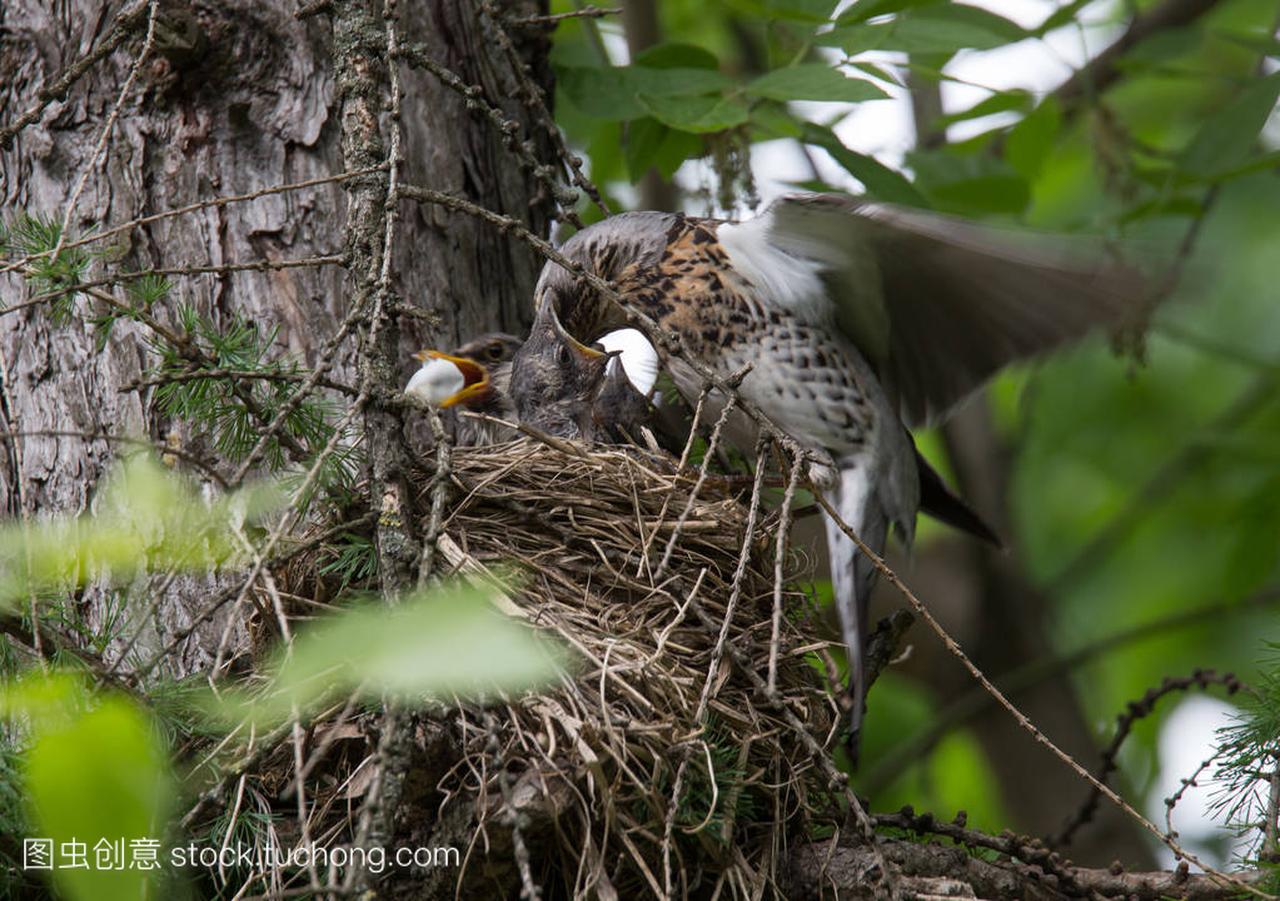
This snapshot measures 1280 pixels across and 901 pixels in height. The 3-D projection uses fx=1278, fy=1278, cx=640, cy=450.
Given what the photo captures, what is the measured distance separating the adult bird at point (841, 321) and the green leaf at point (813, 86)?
0.75 feet

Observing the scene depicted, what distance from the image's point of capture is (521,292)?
343cm

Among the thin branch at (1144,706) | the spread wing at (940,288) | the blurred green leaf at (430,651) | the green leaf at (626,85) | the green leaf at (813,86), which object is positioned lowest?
the thin branch at (1144,706)

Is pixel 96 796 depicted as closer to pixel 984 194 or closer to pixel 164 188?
pixel 164 188

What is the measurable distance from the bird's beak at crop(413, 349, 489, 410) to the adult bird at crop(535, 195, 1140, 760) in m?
0.26

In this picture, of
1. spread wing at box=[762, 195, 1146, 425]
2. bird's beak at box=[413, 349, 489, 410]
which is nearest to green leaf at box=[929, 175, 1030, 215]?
spread wing at box=[762, 195, 1146, 425]

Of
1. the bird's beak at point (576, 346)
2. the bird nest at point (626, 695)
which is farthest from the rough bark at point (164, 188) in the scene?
the bird nest at point (626, 695)

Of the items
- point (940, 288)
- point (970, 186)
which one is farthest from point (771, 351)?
point (970, 186)

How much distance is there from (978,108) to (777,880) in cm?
→ 227

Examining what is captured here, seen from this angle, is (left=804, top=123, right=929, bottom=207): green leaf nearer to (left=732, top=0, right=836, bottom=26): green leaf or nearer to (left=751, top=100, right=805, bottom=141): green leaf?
(left=751, top=100, right=805, bottom=141): green leaf

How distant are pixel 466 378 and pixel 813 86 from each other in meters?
1.18

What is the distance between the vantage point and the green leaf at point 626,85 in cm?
314

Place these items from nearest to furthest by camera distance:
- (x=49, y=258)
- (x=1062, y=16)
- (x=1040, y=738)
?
(x=1040, y=738) → (x=49, y=258) → (x=1062, y=16)

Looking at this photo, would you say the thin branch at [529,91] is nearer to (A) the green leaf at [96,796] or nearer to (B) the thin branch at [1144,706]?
(B) the thin branch at [1144,706]

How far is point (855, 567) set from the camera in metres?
3.21
